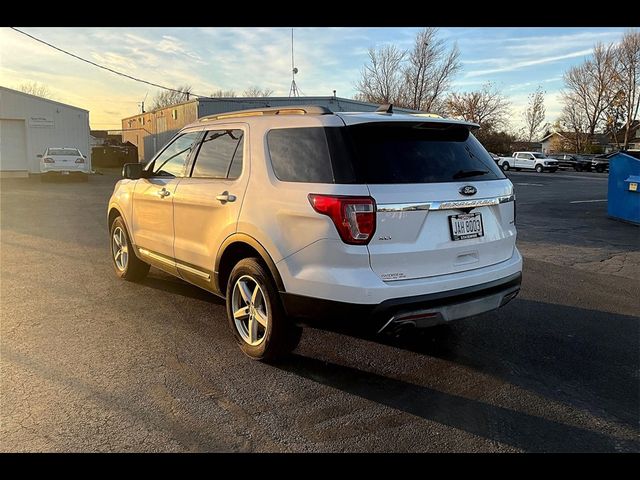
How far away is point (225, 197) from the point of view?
3928mm

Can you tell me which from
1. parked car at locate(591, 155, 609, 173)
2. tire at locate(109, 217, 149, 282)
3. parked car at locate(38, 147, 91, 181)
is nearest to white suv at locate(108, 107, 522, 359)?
tire at locate(109, 217, 149, 282)

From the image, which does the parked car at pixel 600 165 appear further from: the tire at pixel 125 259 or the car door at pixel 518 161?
the tire at pixel 125 259

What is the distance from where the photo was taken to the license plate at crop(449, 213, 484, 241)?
3320 millimetres

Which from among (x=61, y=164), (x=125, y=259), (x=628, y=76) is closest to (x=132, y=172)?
(x=125, y=259)

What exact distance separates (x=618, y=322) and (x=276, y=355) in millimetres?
3462

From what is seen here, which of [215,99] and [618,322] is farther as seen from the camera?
[215,99]

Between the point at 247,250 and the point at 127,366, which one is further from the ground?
the point at 247,250

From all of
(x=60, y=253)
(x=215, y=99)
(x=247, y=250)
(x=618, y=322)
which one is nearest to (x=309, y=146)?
(x=247, y=250)

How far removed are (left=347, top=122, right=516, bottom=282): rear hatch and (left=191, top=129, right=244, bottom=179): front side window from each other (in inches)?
45.6

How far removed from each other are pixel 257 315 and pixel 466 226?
5.59ft

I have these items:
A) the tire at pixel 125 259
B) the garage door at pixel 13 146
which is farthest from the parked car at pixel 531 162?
the tire at pixel 125 259

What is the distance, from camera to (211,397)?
3.25 metres
